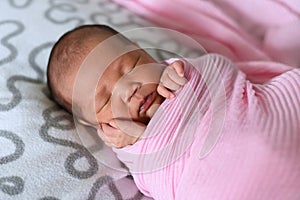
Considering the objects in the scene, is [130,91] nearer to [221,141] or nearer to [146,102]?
[146,102]

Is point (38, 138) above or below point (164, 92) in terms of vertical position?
below

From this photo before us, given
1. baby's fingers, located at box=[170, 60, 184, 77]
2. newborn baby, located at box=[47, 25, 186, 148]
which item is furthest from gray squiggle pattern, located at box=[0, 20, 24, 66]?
baby's fingers, located at box=[170, 60, 184, 77]

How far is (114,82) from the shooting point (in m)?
0.88

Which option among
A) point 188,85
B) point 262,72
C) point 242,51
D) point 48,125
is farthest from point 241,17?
point 48,125

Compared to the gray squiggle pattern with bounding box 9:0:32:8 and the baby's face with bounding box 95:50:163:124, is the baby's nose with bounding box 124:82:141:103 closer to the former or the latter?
the baby's face with bounding box 95:50:163:124

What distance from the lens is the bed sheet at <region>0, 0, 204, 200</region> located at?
821 mm

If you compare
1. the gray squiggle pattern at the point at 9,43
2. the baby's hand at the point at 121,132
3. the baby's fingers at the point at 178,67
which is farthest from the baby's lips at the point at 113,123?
the gray squiggle pattern at the point at 9,43

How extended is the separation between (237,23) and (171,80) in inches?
15.9

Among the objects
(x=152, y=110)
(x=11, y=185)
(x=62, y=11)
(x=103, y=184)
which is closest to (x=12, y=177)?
(x=11, y=185)

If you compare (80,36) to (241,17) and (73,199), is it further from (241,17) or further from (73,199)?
(241,17)

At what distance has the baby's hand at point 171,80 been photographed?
855 mm

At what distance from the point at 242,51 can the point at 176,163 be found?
0.43 m

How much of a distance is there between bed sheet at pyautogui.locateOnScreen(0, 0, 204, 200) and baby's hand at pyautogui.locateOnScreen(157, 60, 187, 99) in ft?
0.50

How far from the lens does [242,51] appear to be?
1160 mm
